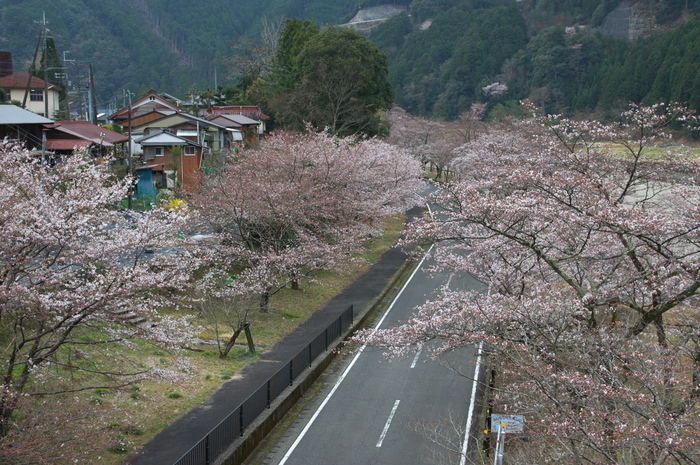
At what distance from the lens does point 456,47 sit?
96.1 m

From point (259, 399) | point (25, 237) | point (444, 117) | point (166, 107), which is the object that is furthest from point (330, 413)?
point (444, 117)

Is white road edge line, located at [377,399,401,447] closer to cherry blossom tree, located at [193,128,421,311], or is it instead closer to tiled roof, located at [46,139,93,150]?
cherry blossom tree, located at [193,128,421,311]

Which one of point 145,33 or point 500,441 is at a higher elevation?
point 145,33

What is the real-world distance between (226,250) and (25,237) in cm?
1096

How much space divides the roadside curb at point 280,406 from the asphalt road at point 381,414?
14.5 inches

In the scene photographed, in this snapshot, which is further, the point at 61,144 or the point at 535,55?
the point at 535,55

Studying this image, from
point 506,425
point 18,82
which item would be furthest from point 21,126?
point 506,425

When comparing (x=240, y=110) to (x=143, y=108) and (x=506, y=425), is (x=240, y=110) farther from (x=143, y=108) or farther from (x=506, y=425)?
(x=506, y=425)

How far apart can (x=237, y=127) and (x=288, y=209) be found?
31042 mm

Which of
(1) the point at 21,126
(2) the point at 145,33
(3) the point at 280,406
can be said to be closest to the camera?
(3) the point at 280,406

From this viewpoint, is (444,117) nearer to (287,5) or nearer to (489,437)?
(287,5)

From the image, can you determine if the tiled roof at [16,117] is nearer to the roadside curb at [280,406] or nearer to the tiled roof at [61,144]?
the tiled roof at [61,144]

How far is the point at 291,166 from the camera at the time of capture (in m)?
24.6

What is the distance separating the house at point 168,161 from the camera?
3547cm
